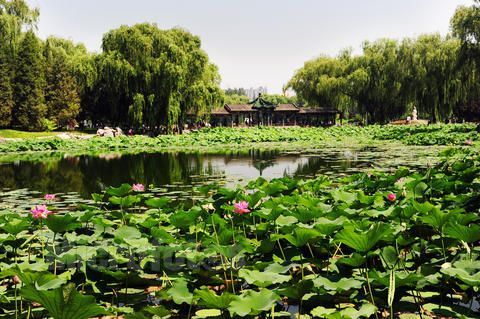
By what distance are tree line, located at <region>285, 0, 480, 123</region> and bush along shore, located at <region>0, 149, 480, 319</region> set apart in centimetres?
2090

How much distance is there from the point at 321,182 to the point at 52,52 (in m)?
31.2

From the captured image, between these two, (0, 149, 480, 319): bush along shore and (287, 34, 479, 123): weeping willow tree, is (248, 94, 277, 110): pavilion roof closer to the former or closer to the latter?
(287, 34, 479, 123): weeping willow tree

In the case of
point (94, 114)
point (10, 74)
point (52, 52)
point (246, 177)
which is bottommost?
point (246, 177)

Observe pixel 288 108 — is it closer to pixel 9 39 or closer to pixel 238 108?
pixel 238 108

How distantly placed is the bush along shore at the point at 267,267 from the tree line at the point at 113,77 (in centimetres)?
2092

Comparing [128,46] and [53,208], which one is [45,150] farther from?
[53,208]

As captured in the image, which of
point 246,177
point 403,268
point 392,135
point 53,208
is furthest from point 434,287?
point 392,135

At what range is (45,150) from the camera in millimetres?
18969

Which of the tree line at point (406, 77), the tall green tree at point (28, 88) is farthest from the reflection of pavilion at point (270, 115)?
the tall green tree at point (28, 88)

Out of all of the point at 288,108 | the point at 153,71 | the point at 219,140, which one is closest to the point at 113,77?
the point at 153,71

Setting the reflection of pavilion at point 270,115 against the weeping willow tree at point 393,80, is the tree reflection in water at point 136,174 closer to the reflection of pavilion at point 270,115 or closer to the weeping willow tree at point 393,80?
the weeping willow tree at point 393,80

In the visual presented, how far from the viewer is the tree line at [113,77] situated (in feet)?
77.6

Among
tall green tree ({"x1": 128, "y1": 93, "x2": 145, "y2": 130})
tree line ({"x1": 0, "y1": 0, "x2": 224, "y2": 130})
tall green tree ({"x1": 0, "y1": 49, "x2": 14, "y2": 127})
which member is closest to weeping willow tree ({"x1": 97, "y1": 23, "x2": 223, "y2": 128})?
tree line ({"x1": 0, "y1": 0, "x2": 224, "y2": 130})

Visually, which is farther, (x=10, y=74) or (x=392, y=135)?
(x=10, y=74)
